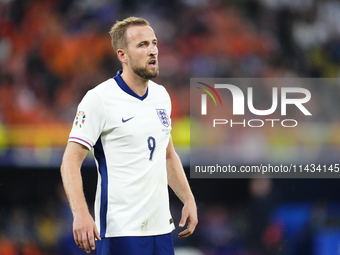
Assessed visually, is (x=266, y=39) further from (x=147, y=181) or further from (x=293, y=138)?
(x=147, y=181)

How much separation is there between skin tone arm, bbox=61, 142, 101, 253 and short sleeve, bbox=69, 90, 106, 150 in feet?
0.09

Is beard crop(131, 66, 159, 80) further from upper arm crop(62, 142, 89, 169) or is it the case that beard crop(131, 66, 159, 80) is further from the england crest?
upper arm crop(62, 142, 89, 169)

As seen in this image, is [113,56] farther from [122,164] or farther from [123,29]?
[122,164]

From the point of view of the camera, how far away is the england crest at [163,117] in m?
1.75

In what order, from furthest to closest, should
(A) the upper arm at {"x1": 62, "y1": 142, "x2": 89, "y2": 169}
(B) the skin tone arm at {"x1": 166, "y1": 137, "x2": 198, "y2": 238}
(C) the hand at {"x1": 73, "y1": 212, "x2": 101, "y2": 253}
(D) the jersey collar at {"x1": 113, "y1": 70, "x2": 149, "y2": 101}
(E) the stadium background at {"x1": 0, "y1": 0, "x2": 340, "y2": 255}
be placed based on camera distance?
1. (E) the stadium background at {"x1": 0, "y1": 0, "x2": 340, "y2": 255}
2. (B) the skin tone arm at {"x1": 166, "y1": 137, "x2": 198, "y2": 238}
3. (D) the jersey collar at {"x1": 113, "y1": 70, "x2": 149, "y2": 101}
4. (A) the upper arm at {"x1": 62, "y1": 142, "x2": 89, "y2": 169}
5. (C) the hand at {"x1": 73, "y1": 212, "x2": 101, "y2": 253}

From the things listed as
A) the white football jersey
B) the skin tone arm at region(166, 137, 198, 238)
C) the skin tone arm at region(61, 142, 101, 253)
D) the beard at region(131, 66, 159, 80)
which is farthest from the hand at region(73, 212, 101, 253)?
the beard at region(131, 66, 159, 80)

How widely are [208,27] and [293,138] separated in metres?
1.86

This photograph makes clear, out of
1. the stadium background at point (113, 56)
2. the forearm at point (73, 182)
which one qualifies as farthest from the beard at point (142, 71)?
the stadium background at point (113, 56)

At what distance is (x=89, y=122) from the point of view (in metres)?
1.57

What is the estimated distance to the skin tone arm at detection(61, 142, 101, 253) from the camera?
4.64 feet

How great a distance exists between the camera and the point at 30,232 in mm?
3705

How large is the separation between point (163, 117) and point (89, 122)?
0.34m

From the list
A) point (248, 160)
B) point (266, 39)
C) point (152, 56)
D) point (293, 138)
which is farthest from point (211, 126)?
point (152, 56)

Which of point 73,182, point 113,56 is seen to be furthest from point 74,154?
point 113,56
